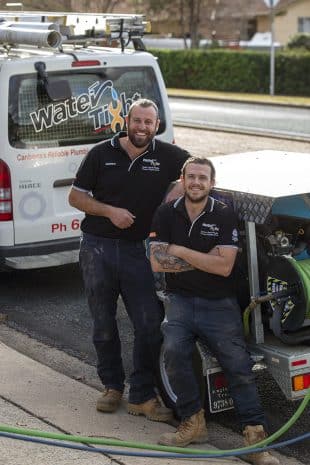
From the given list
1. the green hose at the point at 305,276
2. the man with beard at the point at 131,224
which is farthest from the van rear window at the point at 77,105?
the green hose at the point at 305,276

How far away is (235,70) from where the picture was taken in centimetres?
3484

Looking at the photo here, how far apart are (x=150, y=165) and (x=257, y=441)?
1.75 metres

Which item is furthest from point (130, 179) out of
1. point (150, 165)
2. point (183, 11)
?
point (183, 11)

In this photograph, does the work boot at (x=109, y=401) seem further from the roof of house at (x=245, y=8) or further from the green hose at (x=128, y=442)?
the roof of house at (x=245, y=8)

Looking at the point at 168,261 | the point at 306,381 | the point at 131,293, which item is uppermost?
the point at 168,261

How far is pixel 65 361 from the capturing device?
7.41 metres

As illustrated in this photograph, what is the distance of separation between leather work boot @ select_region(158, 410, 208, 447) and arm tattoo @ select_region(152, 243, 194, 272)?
809 millimetres

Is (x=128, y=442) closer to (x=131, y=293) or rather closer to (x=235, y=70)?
(x=131, y=293)

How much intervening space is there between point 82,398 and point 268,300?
149cm

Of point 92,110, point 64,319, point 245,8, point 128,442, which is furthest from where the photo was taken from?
point 245,8

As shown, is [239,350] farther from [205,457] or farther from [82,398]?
[82,398]

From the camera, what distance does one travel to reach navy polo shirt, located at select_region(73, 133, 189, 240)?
6090mm

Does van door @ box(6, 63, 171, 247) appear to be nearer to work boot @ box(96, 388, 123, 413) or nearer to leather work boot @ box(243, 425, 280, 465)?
work boot @ box(96, 388, 123, 413)

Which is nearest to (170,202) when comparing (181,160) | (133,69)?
(181,160)
